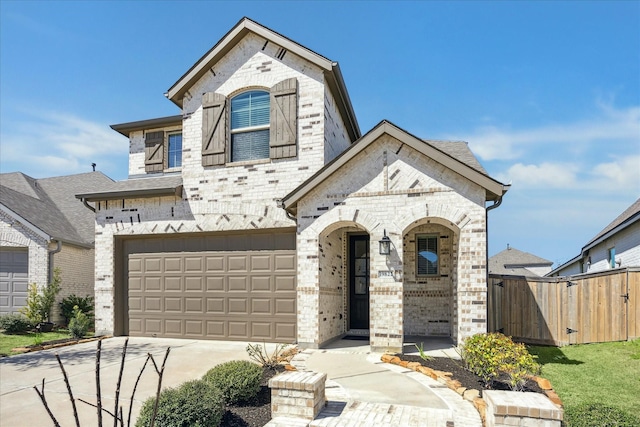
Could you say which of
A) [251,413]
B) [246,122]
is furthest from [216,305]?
[251,413]

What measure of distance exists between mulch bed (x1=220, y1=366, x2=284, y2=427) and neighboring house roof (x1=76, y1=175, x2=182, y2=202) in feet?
23.4

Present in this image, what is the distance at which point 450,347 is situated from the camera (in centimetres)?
934

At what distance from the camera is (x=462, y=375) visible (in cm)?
664

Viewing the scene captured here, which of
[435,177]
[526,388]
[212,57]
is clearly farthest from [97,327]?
[526,388]

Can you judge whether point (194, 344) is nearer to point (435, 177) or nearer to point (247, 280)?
point (247, 280)

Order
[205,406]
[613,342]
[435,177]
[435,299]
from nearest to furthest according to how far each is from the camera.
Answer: [205,406] → [435,177] → [613,342] → [435,299]

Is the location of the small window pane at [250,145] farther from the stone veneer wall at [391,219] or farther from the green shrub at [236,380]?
the green shrub at [236,380]

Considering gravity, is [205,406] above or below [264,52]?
below

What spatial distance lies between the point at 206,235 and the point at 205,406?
7.44 meters

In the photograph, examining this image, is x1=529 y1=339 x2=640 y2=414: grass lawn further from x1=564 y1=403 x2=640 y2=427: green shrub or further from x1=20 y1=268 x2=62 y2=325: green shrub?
x1=20 y1=268 x2=62 y2=325: green shrub

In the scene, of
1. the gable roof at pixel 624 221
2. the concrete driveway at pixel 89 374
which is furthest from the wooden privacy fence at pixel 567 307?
the concrete driveway at pixel 89 374

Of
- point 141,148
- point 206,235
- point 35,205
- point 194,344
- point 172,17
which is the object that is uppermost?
point 172,17

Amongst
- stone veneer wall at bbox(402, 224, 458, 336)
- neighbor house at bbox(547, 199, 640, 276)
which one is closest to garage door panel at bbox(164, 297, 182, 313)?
stone veneer wall at bbox(402, 224, 458, 336)

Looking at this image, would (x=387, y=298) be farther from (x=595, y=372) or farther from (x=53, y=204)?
(x=53, y=204)
